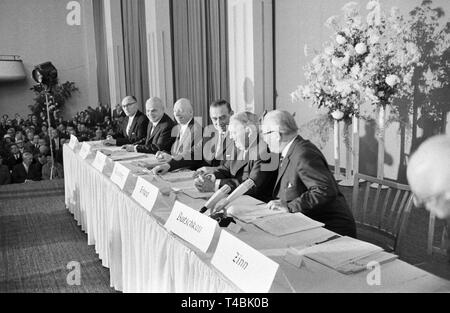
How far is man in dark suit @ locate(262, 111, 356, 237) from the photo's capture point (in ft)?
6.88

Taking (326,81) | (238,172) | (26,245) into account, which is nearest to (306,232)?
(238,172)

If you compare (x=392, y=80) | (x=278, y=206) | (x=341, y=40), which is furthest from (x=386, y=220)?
(x=341, y=40)

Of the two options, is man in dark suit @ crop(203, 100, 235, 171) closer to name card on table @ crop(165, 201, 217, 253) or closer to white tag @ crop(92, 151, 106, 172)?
white tag @ crop(92, 151, 106, 172)

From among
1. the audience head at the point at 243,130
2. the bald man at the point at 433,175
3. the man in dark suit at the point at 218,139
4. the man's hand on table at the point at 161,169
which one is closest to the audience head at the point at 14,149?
the man in dark suit at the point at 218,139

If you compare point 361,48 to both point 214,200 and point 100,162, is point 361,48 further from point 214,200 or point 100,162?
point 214,200

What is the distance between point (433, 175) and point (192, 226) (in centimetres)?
117

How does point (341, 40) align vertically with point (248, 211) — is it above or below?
above

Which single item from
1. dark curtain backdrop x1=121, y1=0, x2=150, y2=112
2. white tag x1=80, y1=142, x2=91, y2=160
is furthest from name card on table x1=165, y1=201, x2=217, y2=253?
dark curtain backdrop x1=121, y1=0, x2=150, y2=112

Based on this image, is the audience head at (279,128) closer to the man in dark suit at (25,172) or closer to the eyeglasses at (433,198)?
the eyeglasses at (433,198)

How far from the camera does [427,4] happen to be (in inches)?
181

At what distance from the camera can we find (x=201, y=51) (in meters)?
7.34

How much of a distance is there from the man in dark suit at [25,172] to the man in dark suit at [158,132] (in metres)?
2.71

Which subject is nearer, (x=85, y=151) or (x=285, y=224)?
(x=285, y=224)
